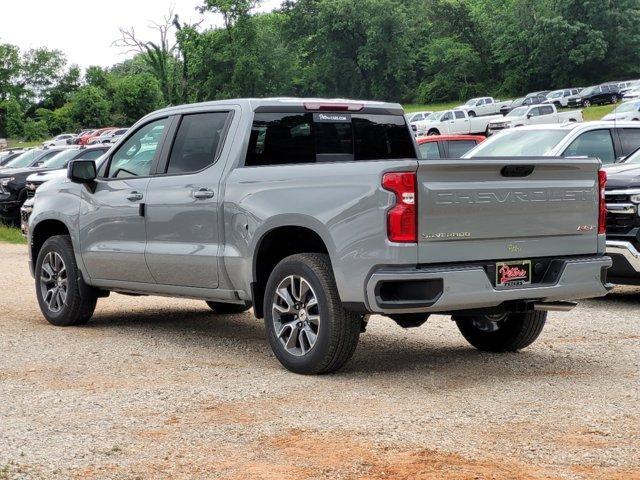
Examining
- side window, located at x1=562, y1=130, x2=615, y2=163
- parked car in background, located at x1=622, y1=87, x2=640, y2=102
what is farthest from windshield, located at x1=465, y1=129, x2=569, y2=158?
parked car in background, located at x1=622, y1=87, x2=640, y2=102

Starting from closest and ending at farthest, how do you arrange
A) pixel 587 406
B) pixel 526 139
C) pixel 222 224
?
pixel 587 406, pixel 222 224, pixel 526 139

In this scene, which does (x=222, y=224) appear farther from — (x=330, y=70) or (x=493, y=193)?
(x=330, y=70)

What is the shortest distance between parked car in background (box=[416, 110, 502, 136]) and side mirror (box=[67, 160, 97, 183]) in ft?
141

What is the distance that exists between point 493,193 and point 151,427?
2.64 metres

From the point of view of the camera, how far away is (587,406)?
632 centimetres

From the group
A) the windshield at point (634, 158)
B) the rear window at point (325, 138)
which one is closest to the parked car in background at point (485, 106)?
the windshield at point (634, 158)

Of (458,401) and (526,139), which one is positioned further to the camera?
(526,139)

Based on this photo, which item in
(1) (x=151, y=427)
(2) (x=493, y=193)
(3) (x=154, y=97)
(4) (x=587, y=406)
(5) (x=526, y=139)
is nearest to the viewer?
(1) (x=151, y=427)

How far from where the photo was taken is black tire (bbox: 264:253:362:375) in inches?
276

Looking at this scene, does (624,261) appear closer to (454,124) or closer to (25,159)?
(25,159)

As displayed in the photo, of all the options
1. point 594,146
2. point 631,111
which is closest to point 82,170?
point 594,146

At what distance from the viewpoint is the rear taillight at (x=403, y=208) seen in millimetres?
6621

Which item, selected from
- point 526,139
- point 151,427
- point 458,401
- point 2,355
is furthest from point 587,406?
point 526,139

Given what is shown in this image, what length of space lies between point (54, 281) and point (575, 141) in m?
6.03
